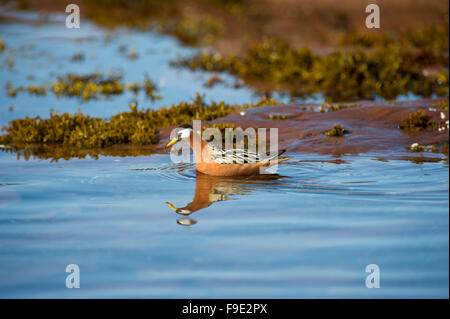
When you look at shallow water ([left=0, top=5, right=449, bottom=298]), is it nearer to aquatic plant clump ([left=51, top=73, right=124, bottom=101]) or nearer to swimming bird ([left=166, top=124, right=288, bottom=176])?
swimming bird ([left=166, top=124, right=288, bottom=176])

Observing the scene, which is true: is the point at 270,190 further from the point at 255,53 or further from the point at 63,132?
the point at 255,53

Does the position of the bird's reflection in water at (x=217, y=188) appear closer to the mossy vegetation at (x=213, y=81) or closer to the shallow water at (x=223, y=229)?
the shallow water at (x=223, y=229)

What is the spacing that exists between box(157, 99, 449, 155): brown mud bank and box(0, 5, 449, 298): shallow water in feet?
2.34

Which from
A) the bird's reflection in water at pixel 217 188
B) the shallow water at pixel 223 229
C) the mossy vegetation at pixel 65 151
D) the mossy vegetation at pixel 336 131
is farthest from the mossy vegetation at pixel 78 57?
the bird's reflection in water at pixel 217 188

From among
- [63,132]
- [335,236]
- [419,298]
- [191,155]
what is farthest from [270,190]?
[63,132]

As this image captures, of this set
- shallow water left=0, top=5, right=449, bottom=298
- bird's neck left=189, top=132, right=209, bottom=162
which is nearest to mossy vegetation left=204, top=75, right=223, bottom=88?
shallow water left=0, top=5, right=449, bottom=298

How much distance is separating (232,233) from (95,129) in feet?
20.5

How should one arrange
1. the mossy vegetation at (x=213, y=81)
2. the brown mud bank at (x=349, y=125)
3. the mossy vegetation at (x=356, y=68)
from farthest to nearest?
1. the mossy vegetation at (x=213, y=81)
2. the mossy vegetation at (x=356, y=68)
3. the brown mud bank at (x=349, y=125)

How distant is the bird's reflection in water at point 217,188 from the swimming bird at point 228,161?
0.32ft

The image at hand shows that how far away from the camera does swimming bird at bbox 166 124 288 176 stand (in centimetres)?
955

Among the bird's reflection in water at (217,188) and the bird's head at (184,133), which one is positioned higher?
the bird's head at (184,133)

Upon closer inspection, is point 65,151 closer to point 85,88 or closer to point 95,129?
point 95,129

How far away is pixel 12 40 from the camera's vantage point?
26.5 metres

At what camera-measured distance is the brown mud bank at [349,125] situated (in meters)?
11.7
